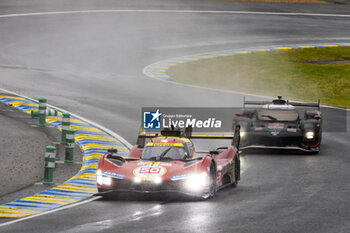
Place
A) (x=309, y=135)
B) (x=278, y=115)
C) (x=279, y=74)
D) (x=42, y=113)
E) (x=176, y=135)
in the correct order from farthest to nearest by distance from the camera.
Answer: (x=279, y=74)
(x=42, y=113)
(x=278, y=115)
(x=309, y=135)
(x=176, y=135)

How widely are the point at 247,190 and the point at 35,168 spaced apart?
6338 millimetres

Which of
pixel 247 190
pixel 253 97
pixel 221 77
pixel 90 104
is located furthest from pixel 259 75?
pixel 247 190

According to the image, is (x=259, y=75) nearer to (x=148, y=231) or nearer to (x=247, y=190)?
(x=247, y=190)

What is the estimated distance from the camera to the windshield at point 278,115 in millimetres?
27297

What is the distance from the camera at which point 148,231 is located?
15.7 metres

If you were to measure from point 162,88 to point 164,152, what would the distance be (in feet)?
64.0

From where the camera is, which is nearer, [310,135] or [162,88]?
[310,135]

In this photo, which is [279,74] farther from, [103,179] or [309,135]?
[103,179]

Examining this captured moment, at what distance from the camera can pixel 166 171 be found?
19172mm

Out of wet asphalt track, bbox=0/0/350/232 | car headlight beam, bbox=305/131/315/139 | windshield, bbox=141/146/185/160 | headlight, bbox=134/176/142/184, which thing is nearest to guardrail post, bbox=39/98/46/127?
wet asphalt track, bbox=0/0/350/232

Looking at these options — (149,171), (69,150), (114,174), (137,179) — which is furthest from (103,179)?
(69,150)

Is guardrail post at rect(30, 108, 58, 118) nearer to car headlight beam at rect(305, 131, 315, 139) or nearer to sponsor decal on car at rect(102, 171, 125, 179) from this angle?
car headlight beam at rect(305, 131, 315, 139)

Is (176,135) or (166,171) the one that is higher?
(176,135)

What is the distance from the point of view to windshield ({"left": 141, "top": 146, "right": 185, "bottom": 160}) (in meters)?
20.5
